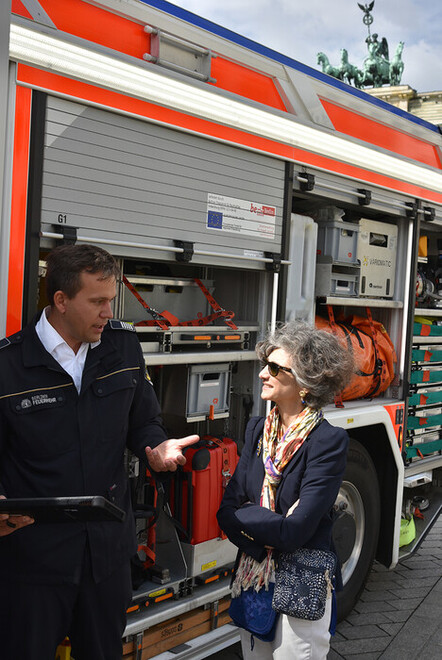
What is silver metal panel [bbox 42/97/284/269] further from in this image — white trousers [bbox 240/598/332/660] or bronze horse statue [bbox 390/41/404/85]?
bronze horse statue [bbox 390/41/404/85]

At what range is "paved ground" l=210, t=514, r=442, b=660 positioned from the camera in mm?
3709

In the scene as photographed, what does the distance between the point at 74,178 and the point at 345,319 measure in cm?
242

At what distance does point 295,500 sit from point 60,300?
103 centimetres

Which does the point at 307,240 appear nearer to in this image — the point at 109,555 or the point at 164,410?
the point at 164,410

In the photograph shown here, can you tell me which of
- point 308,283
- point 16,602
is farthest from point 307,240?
point 16,602

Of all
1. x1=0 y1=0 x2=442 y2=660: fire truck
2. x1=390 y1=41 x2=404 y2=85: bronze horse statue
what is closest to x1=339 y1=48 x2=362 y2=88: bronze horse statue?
x1=390 y1=41 x2=404 y2=85: bronze horse statue

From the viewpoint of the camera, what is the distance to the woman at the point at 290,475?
2209 mm

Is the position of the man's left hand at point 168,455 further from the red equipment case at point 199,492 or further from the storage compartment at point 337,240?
the storage compartment at point 337,240

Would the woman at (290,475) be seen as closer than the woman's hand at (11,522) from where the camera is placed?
No

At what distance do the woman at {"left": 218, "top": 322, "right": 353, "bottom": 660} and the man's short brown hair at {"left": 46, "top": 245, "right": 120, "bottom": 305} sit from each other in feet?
2.20

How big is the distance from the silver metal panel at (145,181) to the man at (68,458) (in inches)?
14.6

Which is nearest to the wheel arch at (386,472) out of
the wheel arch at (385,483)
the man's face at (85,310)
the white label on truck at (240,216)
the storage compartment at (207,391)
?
the wheel arch at (385,483)

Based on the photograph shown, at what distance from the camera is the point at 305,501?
219 cm

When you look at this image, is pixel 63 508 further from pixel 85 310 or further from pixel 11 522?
pixel 85 310
